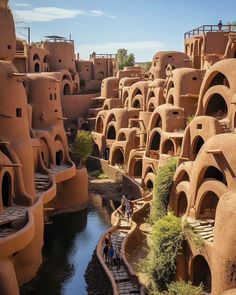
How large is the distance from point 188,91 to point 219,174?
17.0 metres

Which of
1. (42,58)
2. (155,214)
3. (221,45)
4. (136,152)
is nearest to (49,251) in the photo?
(155,214)

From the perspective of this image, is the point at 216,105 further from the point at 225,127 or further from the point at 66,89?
the point at 66,89

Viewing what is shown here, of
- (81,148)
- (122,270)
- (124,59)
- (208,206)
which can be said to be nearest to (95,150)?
(81,148)

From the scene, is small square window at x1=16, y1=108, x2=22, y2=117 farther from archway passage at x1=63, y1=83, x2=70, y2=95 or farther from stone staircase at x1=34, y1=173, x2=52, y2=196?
archway passage at x1=63, y1=83, x2=70, y2=95

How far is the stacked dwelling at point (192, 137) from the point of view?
19.1 m

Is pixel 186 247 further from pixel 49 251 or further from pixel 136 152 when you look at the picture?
pixel 136 152

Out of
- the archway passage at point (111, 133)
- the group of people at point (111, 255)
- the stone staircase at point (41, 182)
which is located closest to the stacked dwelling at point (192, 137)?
the archway passage at point (111, 133)

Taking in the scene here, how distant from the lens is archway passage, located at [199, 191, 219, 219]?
22484 millimetres

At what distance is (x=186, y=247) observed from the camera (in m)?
20.9

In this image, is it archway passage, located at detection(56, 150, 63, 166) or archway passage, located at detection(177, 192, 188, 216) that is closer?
archway passage, located at detection(177, 192, 188, 216)

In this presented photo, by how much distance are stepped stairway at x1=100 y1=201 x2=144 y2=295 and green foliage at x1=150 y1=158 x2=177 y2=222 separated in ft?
7.38

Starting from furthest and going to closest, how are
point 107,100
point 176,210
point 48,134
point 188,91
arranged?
point 107,100
point 188,91
point 48,134
point 176,210

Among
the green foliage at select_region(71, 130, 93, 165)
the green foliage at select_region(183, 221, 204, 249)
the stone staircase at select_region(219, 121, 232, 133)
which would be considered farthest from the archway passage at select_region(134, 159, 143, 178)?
the green foliage at select_region(183, 221, 204, 249)

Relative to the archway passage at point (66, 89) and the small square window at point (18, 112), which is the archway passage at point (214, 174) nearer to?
the small square window at point (18, 112)
